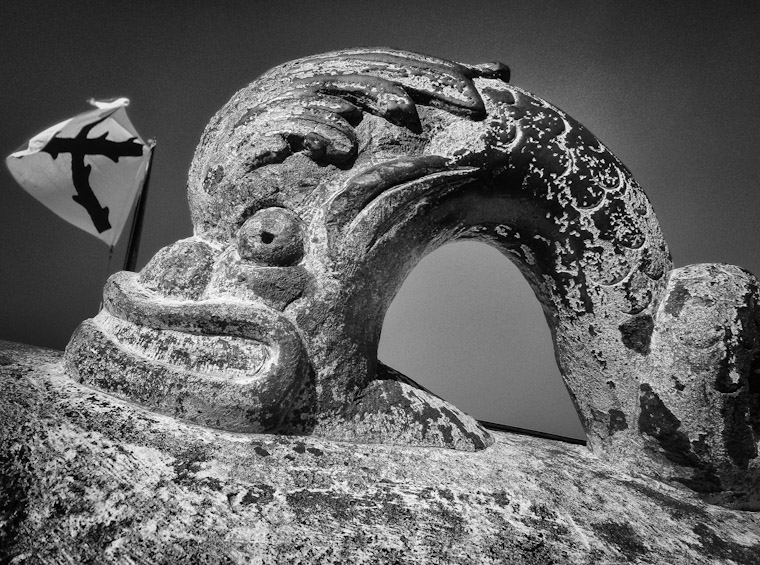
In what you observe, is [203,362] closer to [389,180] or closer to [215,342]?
[215,342]

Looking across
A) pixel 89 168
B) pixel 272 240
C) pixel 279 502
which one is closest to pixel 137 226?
pixel 89 168

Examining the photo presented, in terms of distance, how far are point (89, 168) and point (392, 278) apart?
135cm

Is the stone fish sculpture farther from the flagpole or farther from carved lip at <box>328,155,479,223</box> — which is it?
the flagpole

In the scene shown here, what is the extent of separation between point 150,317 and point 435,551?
0.46m

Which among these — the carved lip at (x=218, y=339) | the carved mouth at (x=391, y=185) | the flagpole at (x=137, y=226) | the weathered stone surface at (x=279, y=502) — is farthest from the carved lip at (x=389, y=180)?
the flagpole at (x=137, y=226)

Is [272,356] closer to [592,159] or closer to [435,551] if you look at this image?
[435,551]

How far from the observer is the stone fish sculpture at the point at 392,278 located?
66cm

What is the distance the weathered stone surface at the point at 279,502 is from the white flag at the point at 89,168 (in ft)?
3.49

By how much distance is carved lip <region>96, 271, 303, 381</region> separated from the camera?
65 centimetres

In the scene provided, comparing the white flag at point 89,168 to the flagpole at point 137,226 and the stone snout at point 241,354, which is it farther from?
the stone snout at point 241,354

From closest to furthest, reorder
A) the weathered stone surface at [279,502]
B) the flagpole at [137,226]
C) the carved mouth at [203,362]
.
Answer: the weathered stone surface at [279,502] < the carved mouth at [203,362] < the flagpole at [137,226]

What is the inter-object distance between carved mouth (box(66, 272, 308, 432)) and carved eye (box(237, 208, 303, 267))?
7 cm

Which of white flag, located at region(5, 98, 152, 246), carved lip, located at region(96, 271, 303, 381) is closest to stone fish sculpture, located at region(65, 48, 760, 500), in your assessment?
carved lip, located at region(96, 271, 303, 381)

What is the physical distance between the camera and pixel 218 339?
66 centimetres
